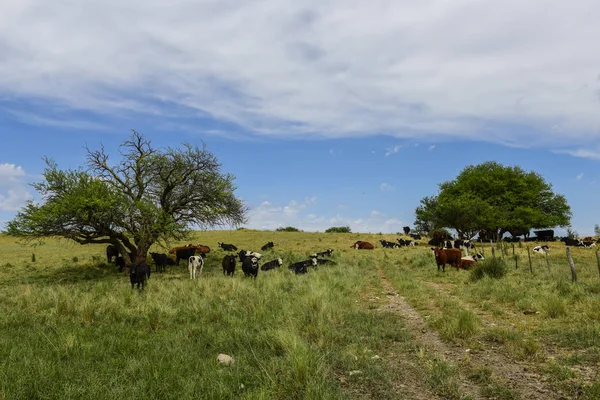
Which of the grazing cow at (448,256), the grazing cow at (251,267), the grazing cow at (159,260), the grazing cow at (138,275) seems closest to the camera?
the grazing cow at (138,275)

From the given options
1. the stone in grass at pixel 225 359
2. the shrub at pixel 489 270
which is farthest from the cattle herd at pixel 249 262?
the stone in grass at pixel 225 359

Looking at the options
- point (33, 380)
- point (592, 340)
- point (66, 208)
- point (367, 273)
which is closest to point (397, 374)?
point (592, 340)

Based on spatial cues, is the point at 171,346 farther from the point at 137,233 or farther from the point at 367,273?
the point at 137,233

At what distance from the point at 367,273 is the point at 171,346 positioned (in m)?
14.2

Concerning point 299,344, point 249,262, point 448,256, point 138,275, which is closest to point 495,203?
point 448,256

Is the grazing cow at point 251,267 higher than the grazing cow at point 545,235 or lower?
lower

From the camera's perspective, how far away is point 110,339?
26.7ft

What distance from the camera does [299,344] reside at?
21.1 feet

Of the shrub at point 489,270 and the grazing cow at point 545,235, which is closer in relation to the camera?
the shrub at point 489,270

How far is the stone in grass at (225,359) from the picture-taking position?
6.66m

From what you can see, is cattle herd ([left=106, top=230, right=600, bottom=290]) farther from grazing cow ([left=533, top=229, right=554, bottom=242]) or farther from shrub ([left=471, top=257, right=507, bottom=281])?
grazing cow ([left=533, top=229, right=554, bottom=242])

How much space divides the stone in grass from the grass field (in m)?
0.09

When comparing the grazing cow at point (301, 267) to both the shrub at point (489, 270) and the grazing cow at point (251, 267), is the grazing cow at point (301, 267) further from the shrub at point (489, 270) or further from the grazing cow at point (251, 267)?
the shrub at point (489, 270)

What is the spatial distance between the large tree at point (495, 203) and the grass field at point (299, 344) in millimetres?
36044
